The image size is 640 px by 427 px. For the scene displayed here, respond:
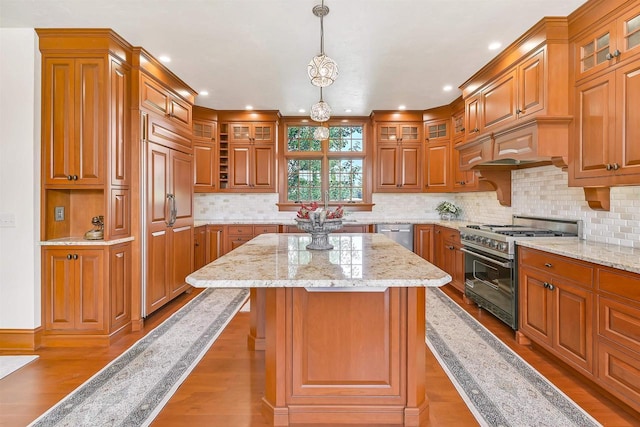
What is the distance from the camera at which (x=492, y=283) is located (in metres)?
3.30

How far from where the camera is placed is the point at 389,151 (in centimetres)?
552

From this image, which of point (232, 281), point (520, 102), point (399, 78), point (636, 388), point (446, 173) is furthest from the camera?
point (446, 173)

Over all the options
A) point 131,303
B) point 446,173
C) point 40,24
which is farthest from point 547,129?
point 40,24

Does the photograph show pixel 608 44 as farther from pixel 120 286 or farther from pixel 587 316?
pixel 120 286

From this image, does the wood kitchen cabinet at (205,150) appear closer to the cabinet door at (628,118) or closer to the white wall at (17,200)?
the white wall at (17,200)

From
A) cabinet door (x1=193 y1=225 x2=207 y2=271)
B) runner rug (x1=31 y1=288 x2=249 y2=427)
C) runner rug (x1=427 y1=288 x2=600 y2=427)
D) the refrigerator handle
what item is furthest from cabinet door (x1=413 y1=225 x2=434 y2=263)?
the refrigerator handle

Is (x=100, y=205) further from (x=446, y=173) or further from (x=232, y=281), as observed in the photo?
(x=446, y=173)

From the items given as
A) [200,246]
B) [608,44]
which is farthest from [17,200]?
[608,44]

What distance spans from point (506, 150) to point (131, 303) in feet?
12.9

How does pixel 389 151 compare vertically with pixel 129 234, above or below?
above

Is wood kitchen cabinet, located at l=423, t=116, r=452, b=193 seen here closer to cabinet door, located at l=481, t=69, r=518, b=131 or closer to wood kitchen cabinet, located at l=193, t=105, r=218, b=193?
cabinet door, located at l=481, t=69, r=518, b=131

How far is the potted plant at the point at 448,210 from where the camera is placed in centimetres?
550

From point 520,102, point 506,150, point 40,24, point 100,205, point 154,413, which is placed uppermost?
point 40,24

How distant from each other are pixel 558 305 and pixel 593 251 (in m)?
0.46
